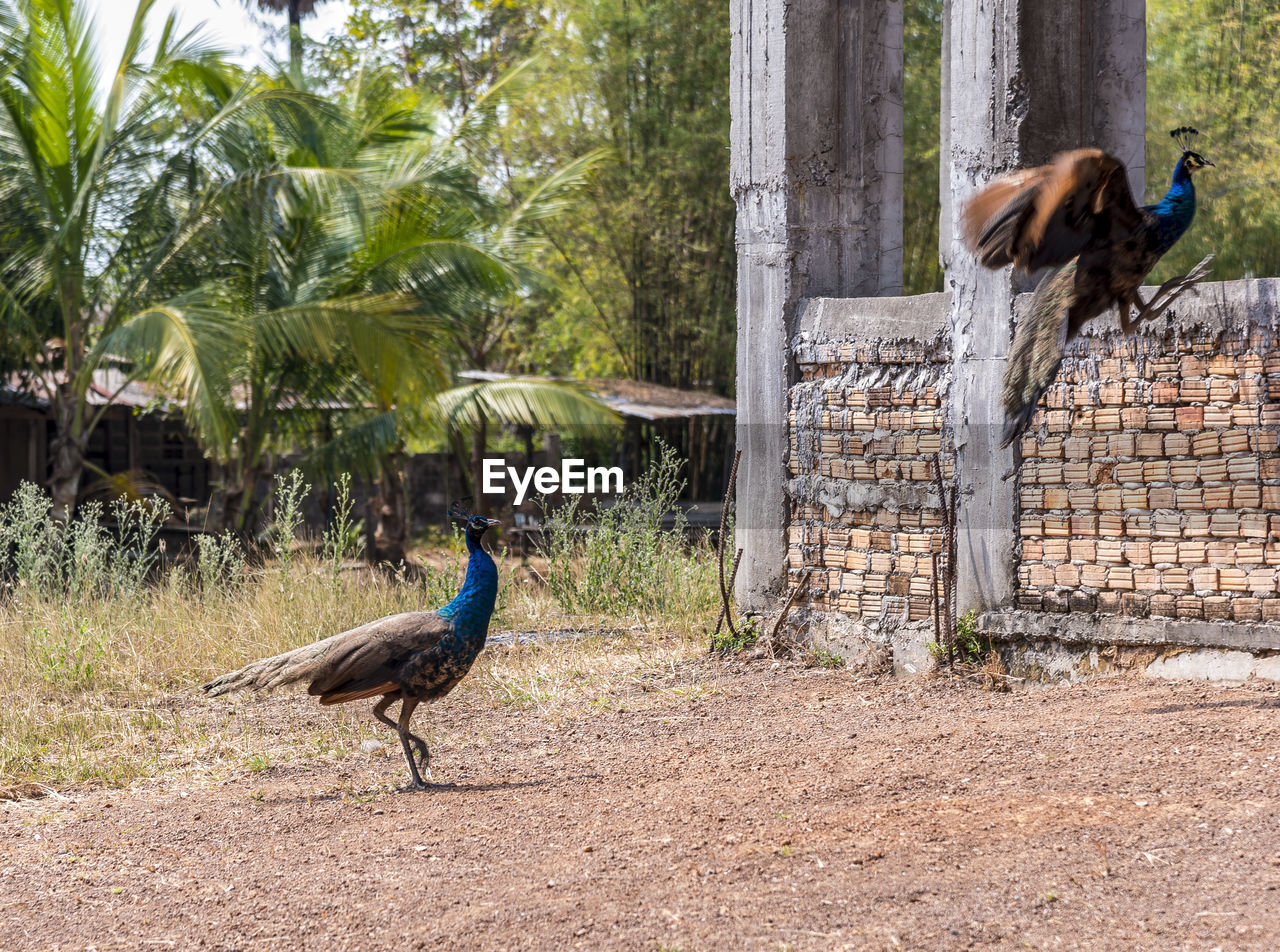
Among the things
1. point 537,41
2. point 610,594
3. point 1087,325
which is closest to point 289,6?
point 537,41

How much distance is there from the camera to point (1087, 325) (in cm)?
617

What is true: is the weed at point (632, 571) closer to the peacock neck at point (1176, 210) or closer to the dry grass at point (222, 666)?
the dry grass at point (222, 666)

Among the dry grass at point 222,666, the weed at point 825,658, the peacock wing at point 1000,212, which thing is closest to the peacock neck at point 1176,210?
the peacock wing at point 1000,212

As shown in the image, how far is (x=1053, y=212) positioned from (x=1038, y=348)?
656mm

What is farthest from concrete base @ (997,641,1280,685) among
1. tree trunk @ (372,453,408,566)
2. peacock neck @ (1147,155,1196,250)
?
tree trunk @ (372,453,408,566)

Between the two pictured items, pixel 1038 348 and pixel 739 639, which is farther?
pixel 739 639

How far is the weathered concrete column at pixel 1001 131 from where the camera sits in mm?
6371

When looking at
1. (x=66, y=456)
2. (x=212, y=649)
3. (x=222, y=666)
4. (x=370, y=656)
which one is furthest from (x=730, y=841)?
(x=66, y=456)

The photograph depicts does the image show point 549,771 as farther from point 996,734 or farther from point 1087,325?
point 1087,325

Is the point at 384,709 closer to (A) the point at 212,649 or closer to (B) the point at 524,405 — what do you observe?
(A) the point at 212,649

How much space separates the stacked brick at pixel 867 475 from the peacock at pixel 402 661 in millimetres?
2527

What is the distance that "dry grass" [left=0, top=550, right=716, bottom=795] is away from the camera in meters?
6.05

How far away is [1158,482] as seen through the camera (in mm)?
5965

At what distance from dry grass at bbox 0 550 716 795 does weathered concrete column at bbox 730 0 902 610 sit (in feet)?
3.98
